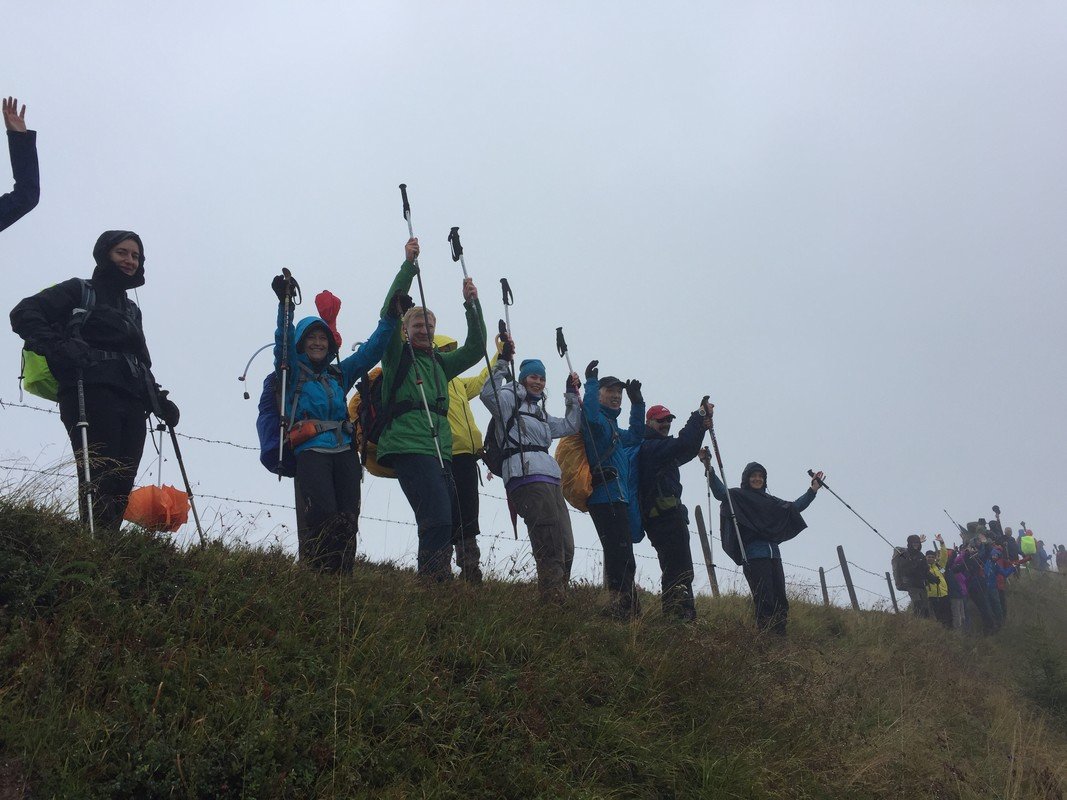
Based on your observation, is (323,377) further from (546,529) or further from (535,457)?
(546,529)

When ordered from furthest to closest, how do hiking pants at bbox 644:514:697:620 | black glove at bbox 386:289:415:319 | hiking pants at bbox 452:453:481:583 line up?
hiking pants at bbox 644:514:697:620 < hiking pants at bbox 452:453:481:583 < black glove at bbox 386:289:415:319

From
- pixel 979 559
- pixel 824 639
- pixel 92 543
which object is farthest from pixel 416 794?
pixel 979 559

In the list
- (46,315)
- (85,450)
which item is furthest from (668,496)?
(46,315)

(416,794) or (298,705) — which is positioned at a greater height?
(298,705)

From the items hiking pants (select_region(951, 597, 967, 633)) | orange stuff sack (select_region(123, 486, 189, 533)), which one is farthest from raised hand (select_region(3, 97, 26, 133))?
hiking pants (select_region(951, 597, 967, 633))

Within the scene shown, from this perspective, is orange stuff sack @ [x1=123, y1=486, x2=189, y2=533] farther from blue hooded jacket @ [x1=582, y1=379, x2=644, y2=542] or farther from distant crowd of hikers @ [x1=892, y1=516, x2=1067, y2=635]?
distant crowd of hikers @ [x1=892, y1=516, x2=1067, y2=635]

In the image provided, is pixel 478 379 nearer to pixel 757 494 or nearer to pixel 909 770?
pixel 757 494

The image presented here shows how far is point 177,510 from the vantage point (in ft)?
16.0

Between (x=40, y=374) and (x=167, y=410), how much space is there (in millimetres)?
732

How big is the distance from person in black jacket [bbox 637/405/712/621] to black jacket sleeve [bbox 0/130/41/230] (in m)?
5.12

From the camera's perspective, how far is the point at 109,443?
4.84 meters

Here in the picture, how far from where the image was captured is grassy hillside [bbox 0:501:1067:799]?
332 cm

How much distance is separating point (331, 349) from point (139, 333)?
124cm

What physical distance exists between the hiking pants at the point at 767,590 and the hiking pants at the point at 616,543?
233 centimetres
